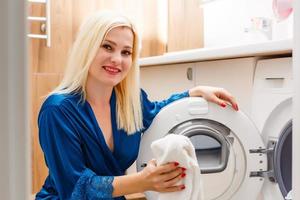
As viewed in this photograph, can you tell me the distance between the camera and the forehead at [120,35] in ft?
4.62

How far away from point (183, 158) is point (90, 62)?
17.9 inches

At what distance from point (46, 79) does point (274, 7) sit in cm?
138

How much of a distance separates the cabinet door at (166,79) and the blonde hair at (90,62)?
0.32 meters

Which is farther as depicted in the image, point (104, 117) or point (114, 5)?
point (114, 5)

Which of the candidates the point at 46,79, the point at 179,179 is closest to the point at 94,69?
the point at 179,179

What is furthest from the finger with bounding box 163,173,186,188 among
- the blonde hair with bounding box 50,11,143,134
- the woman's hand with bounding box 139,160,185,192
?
the blonde hair with bounding box 50,11,143,134

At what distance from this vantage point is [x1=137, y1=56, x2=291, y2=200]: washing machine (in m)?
1.40

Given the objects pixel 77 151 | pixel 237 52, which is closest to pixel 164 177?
pixel 77 151

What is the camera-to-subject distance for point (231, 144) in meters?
1.45
